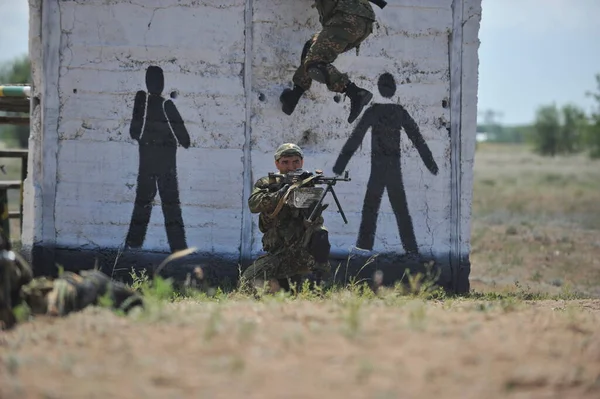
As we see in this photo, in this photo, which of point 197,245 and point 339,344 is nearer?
point 339,344

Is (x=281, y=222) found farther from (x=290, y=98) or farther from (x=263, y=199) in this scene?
(x=290, y=98)

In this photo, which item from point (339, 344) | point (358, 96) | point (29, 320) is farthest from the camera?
point (358, 96)

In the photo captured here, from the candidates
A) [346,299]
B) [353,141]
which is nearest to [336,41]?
[353,141]

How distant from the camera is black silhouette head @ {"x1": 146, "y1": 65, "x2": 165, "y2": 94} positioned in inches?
374

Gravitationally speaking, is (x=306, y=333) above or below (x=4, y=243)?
below

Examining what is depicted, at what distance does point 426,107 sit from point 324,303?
4.04 metres

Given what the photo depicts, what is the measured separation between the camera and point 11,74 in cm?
6097

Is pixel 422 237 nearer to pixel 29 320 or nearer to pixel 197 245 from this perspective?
pixel 197 245

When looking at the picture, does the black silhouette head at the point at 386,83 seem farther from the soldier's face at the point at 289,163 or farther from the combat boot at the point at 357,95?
the soldier's face at the point at 289,163

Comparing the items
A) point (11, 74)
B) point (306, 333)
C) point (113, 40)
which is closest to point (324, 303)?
point (306, 333)

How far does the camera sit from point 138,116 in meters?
9.48

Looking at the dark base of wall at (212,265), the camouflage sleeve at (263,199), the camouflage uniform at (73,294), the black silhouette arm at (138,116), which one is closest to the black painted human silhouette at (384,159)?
the dark base of wall at (212,265)

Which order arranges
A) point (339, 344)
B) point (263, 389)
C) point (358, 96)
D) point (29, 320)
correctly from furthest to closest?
point (358, 96)
point (29, 320)
point (339, 344)
point (263, 389)

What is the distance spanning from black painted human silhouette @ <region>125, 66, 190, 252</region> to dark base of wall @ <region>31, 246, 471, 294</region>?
17 centimetres
